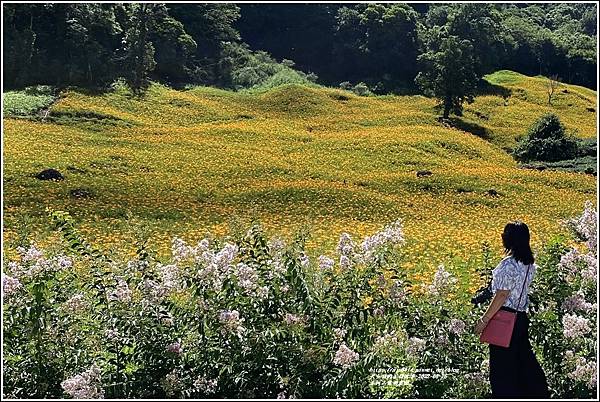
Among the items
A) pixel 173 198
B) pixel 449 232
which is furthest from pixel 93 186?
pixel 449 232

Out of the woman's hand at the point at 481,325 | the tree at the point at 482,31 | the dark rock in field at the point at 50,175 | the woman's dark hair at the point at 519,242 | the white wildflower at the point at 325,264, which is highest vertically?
the tree at the point at 482,31

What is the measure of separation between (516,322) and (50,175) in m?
13.7

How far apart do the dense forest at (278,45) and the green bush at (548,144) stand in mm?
8322

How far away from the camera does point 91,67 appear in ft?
113

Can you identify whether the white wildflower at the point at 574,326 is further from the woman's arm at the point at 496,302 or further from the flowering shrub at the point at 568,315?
the woman's arm at the point at 496,302

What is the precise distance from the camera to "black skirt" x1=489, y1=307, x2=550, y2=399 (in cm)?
525

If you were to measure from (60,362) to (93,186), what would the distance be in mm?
11372

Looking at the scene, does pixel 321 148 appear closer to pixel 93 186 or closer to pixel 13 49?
pixel 93 186

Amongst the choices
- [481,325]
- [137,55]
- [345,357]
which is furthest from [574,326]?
[137,55]

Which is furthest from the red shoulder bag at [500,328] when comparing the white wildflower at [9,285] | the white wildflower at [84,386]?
the white wildflower at [9,285]

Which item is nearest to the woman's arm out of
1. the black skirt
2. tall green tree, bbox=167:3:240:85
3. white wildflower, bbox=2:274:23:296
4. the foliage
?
the black skirt

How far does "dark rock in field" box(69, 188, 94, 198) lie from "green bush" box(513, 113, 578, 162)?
17503 millimetres

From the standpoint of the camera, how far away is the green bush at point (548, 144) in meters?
26.4

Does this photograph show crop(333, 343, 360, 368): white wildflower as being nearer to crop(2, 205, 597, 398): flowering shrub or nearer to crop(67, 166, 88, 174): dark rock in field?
crop(2, 205, 597, 398): flowering shrub
